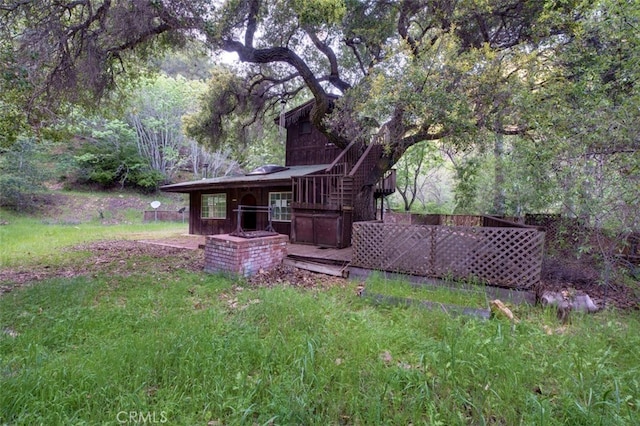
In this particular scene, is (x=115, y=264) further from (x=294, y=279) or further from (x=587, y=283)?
(x=587, y=283)

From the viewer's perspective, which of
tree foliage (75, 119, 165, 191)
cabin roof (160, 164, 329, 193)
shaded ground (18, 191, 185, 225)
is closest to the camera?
cabin roof (160, 164, 329, 193)

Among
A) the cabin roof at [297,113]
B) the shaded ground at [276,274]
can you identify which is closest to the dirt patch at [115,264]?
the shaded ground at [276,274]

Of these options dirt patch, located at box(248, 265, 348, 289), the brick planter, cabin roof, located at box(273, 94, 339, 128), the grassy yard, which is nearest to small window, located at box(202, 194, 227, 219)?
cabin roof, located at box(273, 94, 339, 128)

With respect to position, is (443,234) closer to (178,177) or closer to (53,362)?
(53,362)

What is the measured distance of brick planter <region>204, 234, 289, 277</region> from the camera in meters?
5.85

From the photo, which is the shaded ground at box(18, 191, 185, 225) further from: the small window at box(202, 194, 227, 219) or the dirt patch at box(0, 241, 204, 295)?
the dirt patch at box(0, 241, 204, 295)

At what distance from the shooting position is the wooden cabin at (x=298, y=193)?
329 inches

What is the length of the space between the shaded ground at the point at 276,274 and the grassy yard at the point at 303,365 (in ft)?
3.09

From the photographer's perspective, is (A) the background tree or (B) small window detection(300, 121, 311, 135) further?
(A) the background tree

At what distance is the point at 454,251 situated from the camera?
5367mm

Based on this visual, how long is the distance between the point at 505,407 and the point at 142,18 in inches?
313

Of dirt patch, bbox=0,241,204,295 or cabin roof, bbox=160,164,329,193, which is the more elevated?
cabin roof, bbox=160,164,329,193

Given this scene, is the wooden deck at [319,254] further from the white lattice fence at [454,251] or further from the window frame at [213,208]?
the window frame at [213,208]

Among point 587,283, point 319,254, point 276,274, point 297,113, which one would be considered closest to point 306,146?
point 297,113
